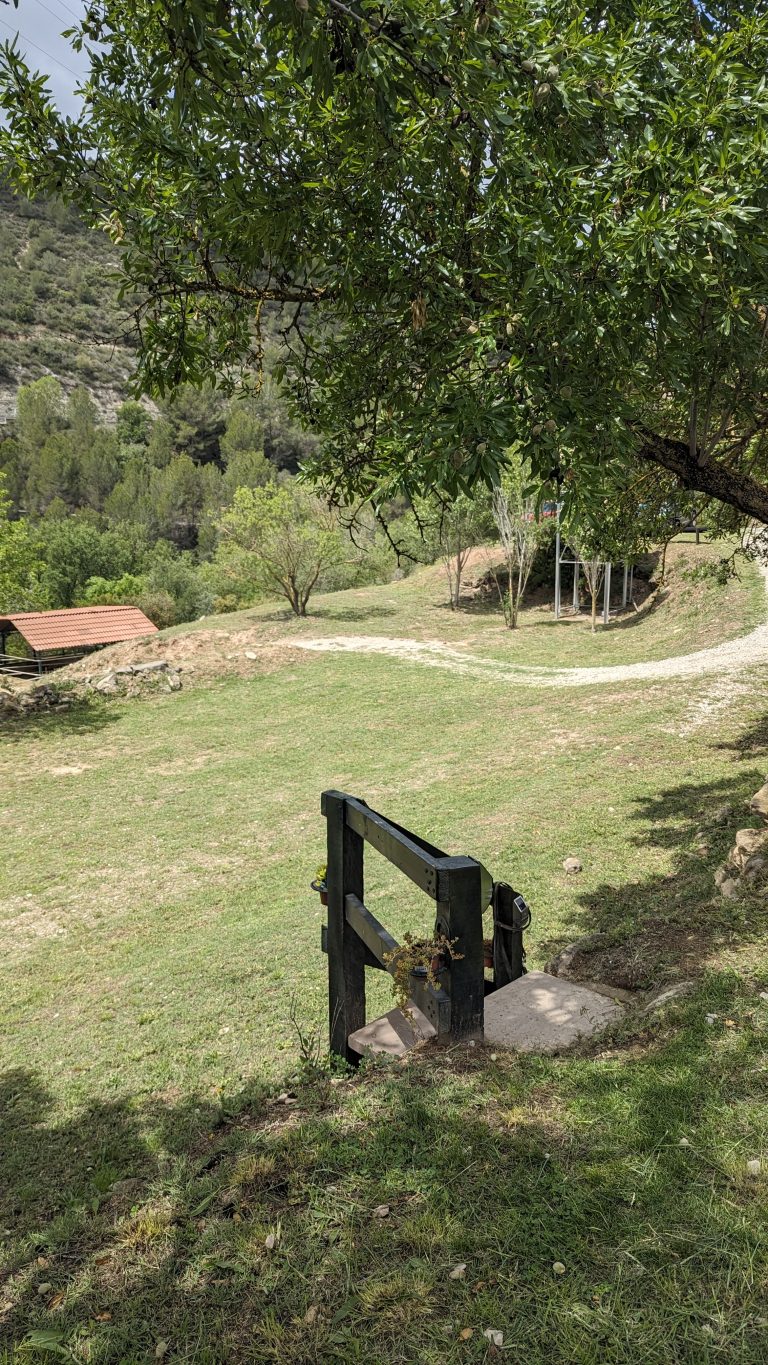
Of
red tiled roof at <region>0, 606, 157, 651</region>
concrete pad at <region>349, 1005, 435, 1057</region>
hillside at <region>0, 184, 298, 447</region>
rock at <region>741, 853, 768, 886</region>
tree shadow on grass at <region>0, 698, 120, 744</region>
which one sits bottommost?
tree shadow on grass at <region>0, 698, 120, 744</region>

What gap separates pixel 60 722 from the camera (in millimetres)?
16156

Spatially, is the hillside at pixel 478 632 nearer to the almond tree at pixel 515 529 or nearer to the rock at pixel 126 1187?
the almond tree at pixel 515 529

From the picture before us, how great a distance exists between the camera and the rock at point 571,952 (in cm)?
500

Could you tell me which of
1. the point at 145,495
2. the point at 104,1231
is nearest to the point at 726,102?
the point at 104,1231

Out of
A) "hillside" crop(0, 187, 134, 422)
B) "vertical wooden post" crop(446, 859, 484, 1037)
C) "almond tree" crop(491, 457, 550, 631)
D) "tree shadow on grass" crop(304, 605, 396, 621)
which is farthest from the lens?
"hillside" crop(0, 187, 134, 422)

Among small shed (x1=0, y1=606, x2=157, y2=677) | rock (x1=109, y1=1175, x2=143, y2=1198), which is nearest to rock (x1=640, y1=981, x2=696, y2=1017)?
rock (x1=109, y1=1175, x2=143, y2=1198)

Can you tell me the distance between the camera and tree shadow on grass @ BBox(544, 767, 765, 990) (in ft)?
14.1

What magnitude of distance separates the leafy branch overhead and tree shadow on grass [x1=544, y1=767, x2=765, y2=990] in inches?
99.1

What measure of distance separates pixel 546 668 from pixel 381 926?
588 inches

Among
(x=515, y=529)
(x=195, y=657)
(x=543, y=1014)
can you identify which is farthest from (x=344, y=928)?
(x=515, y=529)

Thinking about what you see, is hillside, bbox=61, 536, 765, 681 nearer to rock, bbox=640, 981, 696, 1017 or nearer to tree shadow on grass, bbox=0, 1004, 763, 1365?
rock, bbox=640, 981, 696, 1017

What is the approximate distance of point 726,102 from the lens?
3486 millimetres

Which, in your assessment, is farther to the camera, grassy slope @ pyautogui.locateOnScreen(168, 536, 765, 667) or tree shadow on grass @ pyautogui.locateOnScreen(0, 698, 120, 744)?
grassy slope @ pyautogui.locateOnScreen(168, 536, 765, 667)

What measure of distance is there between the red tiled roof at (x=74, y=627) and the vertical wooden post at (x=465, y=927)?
70.1 ft
